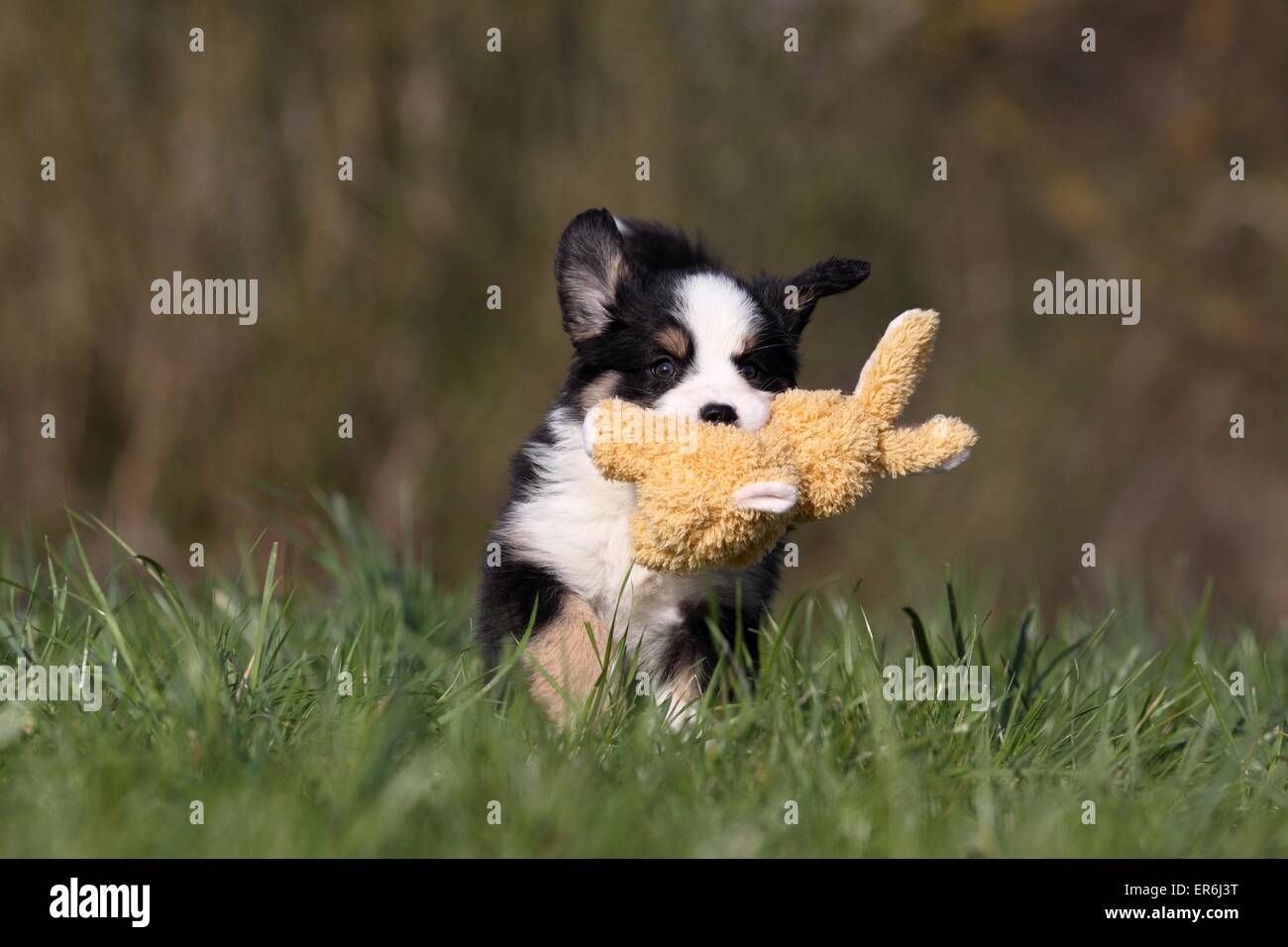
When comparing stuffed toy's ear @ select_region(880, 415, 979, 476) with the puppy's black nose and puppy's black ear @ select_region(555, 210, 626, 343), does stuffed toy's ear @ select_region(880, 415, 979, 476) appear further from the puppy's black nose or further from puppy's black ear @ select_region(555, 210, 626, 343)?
puppy's black ear @ select_region(555, 210, 626, 343)

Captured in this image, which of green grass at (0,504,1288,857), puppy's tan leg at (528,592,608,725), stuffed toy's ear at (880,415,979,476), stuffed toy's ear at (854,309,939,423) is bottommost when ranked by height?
green grass at (0,504,1288,857)

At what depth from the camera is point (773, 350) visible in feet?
11.0

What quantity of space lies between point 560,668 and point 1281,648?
84.4 inches

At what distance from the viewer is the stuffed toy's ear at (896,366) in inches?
114

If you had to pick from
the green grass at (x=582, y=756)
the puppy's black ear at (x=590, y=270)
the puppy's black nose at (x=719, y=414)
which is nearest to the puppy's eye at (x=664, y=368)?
the puppy's black ear at (x=590, y=270)

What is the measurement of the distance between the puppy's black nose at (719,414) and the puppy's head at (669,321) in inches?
4.9

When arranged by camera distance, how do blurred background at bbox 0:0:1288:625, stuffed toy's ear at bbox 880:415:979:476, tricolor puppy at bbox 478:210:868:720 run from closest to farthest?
stuffed toy's ear at bbox 880:415:979:476 → tricolor puppy at bbox 478:210:868:720 → blurred background at bbox 0:0:1288:625

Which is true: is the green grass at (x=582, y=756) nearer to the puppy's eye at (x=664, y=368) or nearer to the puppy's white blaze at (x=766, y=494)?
the puppy's white blaze at (x=766, y=494)

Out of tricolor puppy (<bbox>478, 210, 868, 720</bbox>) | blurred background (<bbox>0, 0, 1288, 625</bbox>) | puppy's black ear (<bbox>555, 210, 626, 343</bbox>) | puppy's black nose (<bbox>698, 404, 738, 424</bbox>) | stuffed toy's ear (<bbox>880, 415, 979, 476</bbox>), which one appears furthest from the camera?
blurred background (<bbox>0, 0, 1288, 625</bbox>)

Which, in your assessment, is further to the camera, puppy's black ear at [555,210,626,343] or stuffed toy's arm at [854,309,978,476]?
puppy's black ear at [555,210,626,343]

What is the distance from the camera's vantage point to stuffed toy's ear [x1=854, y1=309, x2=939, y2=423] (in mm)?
2885

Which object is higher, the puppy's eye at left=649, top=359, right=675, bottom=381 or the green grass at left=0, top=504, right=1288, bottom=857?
the puppy's eye at left=649, top=359, right=675, bottom=381

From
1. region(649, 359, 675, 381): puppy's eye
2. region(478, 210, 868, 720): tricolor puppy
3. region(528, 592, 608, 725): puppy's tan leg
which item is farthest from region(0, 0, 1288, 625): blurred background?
region(528, 592, 608, 725): puppy's tan leg

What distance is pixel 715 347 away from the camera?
10.5ft
